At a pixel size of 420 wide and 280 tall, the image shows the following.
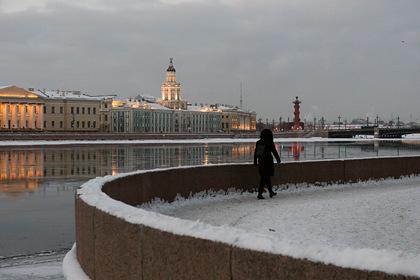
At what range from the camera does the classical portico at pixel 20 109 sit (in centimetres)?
14788

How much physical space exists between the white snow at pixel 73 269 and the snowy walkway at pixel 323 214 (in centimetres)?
320

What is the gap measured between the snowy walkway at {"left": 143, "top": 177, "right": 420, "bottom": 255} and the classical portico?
137m

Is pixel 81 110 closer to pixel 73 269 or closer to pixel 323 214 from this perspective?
pixel 323 214

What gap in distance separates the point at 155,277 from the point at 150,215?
0.59 metres

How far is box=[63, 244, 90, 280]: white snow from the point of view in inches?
265

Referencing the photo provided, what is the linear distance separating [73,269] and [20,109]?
15221 cm

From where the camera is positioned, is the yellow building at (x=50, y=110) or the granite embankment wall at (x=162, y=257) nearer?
the granite embankment wall at (x=162, y=257)

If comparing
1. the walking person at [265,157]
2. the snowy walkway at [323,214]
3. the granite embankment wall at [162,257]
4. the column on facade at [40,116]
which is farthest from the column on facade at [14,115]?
the granite embankment wall at [162,257]

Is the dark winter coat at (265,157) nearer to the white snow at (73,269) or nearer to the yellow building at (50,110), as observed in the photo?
the white snow at (73,269)

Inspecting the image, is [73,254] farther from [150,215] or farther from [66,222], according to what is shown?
[66,222]

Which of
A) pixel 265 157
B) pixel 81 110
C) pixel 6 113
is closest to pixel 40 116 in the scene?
pixel 6 113

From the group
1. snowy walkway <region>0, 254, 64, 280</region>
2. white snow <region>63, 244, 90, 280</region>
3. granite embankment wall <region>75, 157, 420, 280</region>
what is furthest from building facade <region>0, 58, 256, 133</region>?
granite embankment wall <region>75, 157, 420, 280</region>

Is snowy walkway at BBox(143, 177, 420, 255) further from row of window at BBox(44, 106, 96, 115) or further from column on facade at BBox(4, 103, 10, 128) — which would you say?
row of window at BBox(44, 106, 96, 115)

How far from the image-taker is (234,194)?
649 inches
